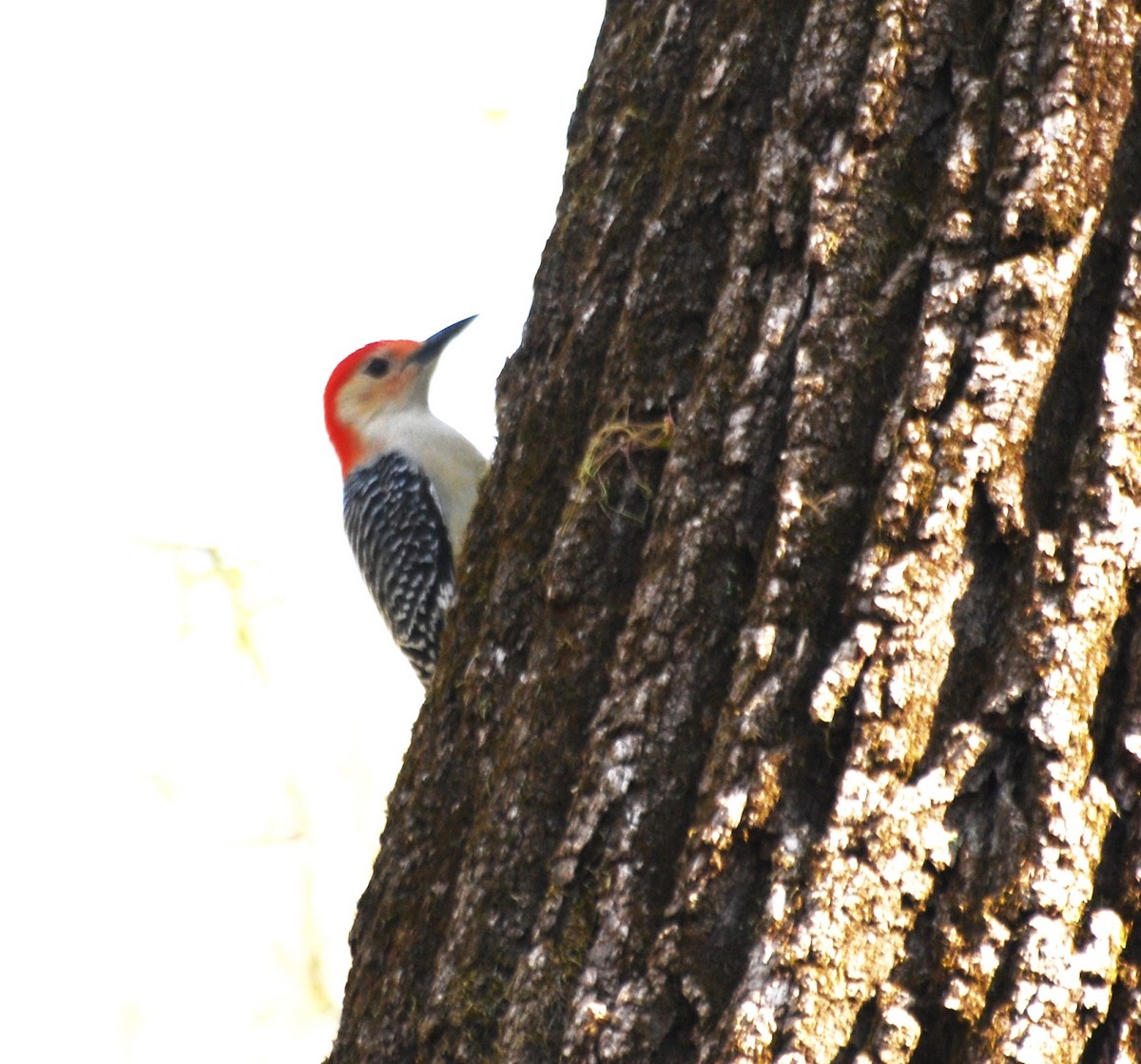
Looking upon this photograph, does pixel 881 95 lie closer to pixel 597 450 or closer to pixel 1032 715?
pixel 597 450

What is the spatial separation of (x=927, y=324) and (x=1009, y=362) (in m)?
0.12

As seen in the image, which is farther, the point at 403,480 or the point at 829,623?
the point at 403,480

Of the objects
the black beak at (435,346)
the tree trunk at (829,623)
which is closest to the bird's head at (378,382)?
the black beak at (435,346)

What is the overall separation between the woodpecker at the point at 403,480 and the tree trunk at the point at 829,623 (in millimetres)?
4181

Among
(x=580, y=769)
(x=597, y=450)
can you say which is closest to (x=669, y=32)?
(x=597, y=450)

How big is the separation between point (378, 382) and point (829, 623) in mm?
5898

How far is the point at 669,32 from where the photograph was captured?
2469mm

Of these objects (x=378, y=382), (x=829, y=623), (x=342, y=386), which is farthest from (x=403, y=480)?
(x=829, y=623)

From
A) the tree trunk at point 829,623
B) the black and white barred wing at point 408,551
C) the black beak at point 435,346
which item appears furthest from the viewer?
the black beak at point 435,346

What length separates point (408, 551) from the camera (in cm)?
685

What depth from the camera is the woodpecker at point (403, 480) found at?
6.78 meters

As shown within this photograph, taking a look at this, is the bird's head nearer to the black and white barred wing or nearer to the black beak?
the black beak

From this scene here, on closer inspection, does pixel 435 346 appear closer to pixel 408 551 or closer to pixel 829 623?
pixel 408 551

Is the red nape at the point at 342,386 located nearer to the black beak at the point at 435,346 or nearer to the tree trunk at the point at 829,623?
the black beak at the point at 435,346
